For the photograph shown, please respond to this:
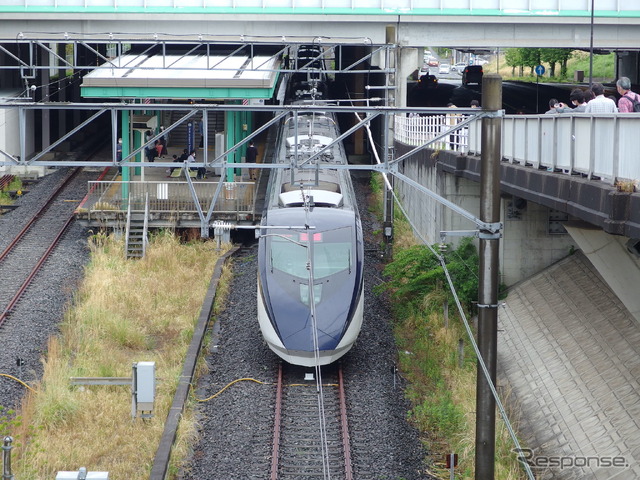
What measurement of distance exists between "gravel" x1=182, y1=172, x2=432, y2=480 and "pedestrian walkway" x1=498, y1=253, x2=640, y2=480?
70.8 inches

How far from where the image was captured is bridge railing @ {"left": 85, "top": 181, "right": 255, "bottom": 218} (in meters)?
27.6

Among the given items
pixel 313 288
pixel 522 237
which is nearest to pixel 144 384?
pixel 313 288

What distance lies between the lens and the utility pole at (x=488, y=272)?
11.2 metres

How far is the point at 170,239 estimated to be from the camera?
26625 mm

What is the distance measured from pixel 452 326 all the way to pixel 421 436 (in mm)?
5054

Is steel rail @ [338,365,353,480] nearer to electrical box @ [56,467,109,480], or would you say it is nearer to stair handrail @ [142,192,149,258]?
electrical box @ [56,467,109,480]

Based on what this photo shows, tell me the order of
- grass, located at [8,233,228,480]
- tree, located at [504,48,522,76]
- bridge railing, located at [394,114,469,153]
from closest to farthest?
grass, located at [8,233,228,480]
bridge railing, located at [394,114,469,153]
tree, located at [504,48,522,76]

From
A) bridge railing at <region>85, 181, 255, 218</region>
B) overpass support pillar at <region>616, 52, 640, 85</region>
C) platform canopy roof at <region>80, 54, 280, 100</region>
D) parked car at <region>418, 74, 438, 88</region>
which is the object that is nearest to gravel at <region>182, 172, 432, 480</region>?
bridge railing at <region>85, 181, 255, 218</region>

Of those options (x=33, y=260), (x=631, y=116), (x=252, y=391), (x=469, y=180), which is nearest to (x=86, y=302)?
(x=33, y=260)

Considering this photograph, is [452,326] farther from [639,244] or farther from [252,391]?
[639,244]

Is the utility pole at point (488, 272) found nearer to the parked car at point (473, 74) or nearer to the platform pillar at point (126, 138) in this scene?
the platform pillar at point (126, 138)

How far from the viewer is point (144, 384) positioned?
1523cm

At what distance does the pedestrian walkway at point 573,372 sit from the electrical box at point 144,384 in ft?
17.4

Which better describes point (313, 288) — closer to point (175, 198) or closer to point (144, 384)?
point (144, 384)
